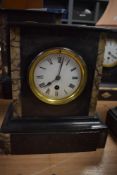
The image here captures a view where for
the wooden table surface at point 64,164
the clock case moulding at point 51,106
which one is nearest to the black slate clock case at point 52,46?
the clock case moulding at point 51,106

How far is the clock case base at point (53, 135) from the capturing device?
70 cm

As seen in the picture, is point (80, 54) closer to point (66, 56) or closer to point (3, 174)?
point (66, 56)

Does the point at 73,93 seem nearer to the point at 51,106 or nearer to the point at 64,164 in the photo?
the point at 51,106

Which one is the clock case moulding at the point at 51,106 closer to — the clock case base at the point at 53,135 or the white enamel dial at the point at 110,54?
the clock case base at the point at 53,135

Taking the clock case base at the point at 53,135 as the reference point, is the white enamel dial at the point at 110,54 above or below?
above

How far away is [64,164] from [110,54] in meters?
0.66

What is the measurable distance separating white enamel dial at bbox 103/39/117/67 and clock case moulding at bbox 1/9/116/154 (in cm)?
42

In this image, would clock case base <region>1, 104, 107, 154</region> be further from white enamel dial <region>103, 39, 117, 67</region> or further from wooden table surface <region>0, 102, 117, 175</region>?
white enamel dial <region>103, 39, 117, 67</region>

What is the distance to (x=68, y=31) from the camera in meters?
0.65

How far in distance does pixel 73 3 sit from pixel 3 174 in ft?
6.42

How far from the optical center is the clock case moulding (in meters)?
0.65

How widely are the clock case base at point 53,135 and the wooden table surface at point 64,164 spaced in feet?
0.08

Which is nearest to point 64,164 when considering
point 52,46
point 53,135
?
point 53,135

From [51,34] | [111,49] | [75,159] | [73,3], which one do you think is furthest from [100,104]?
[73,3]
